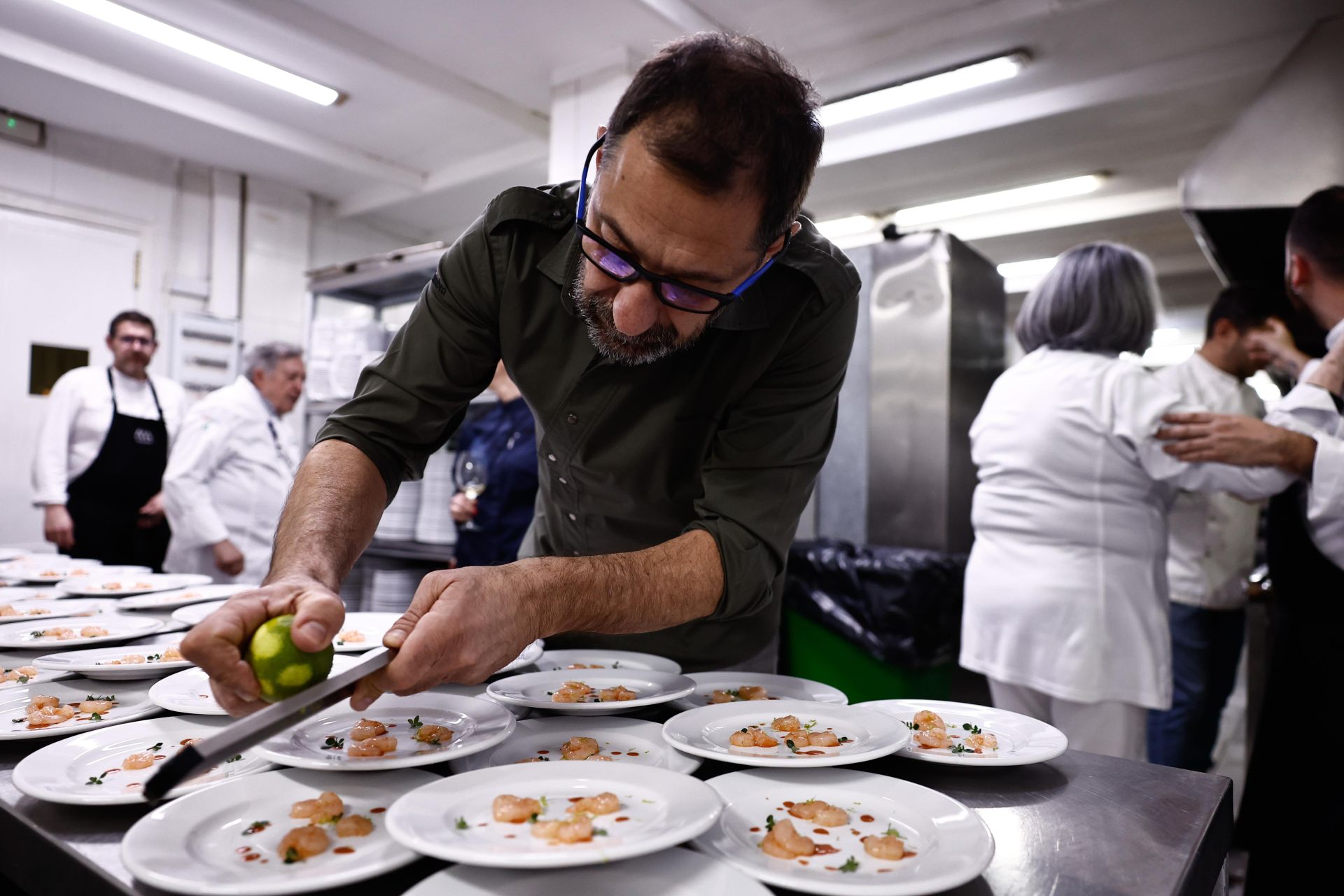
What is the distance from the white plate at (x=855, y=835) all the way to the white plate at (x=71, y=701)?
0.85m

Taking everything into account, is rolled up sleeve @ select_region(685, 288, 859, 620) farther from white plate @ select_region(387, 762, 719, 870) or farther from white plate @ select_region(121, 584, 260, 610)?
white plate @ select_region(121, 584, 260, 610)

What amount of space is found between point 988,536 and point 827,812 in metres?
1.91

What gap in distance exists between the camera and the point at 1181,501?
3.21 metres

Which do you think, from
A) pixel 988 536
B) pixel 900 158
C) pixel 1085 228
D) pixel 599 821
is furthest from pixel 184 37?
pixel 1085 228

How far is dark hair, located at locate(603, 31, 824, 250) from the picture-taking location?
3.55ft

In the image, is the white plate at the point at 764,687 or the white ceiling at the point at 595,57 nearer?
the white plate at the point at 764,687

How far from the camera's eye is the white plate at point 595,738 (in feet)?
3.46

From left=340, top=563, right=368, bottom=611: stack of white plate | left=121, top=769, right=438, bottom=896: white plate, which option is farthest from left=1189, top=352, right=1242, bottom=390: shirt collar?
left=340, top=563, right=368, bottom=611: stack of white plate

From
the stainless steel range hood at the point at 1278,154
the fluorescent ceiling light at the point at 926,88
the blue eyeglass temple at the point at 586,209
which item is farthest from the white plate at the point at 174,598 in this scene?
the stainless steel range hood at the point at 1278,154

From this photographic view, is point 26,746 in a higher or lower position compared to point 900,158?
lower

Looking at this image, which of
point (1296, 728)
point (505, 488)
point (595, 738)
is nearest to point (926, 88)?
point (505, 488)

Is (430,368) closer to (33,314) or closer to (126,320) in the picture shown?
(126,320)

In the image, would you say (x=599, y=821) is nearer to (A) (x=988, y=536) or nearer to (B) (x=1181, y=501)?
(A) (x=988, y=536)

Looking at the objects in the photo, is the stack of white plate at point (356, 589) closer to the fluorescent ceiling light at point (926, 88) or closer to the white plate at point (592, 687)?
the fluorescent ceiling light at point (926, 88)
